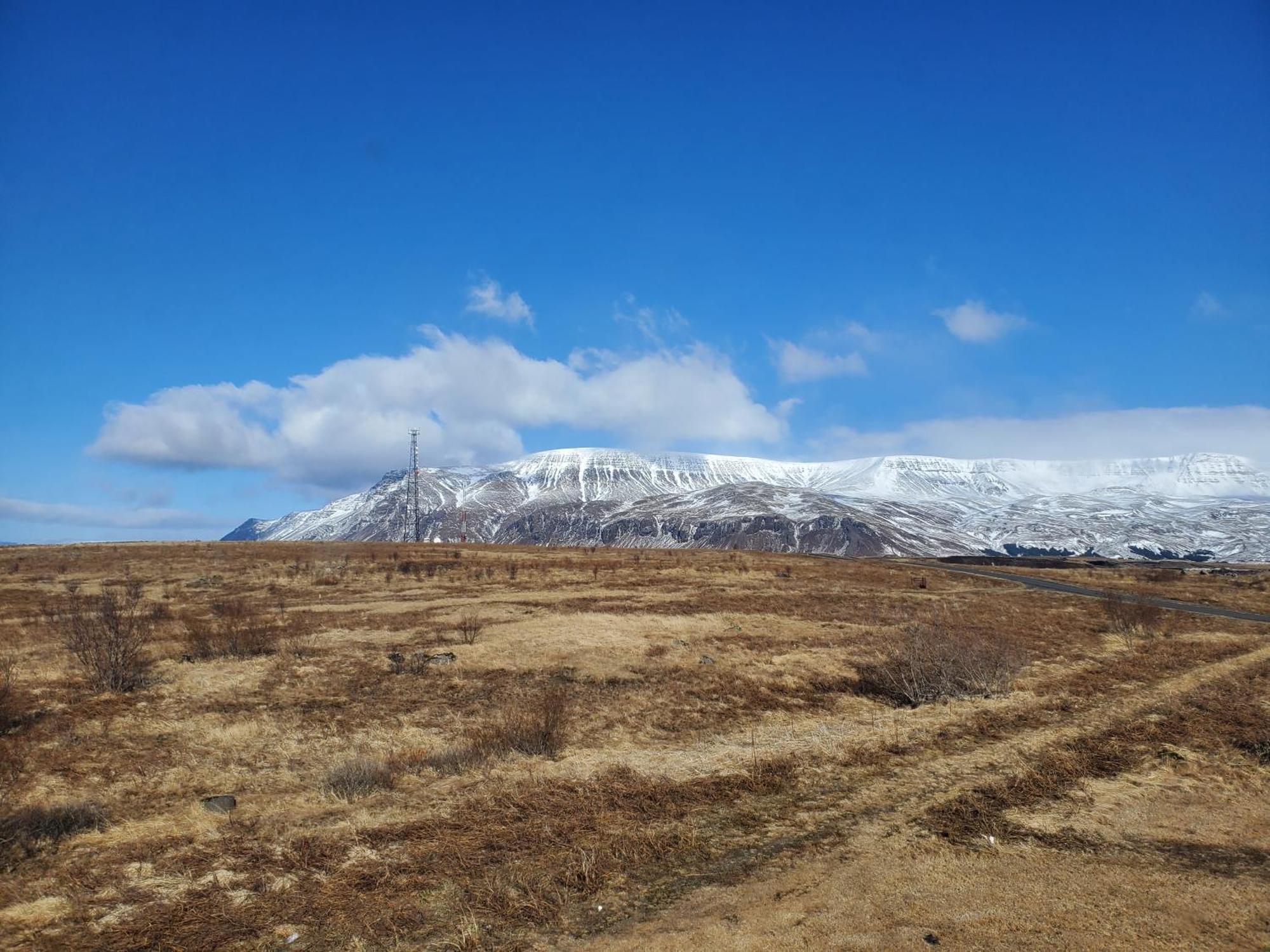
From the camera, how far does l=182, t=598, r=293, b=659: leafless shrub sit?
21.0 meters

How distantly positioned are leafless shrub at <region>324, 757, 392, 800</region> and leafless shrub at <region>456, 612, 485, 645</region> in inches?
468

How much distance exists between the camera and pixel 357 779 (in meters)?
10.8

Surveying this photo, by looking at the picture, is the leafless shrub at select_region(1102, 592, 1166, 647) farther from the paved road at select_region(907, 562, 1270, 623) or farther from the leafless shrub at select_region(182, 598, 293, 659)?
the leafless shrub at select_region(182, 598, 293, 659)

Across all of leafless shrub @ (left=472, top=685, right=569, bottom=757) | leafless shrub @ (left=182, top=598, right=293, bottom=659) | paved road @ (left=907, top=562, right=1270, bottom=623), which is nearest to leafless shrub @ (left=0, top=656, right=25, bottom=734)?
leafless shrub @ (left=182, top=598, right=293, bottom=659)

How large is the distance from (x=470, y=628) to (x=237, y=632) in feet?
24.7

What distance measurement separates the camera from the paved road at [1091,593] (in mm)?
34503

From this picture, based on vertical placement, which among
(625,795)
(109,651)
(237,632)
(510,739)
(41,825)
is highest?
(109,651)

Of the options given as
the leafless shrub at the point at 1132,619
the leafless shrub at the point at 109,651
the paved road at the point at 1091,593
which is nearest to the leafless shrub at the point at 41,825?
the leafless shrub at the point at 109,651

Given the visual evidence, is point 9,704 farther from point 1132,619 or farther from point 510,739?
point 1132,619

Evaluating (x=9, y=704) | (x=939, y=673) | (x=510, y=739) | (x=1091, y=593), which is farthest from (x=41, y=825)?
(x=1091, y=593)

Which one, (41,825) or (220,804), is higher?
(41,825)

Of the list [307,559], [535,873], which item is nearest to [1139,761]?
[535,873]

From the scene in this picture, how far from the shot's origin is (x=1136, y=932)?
666cm

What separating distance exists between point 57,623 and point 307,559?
34.1 m
